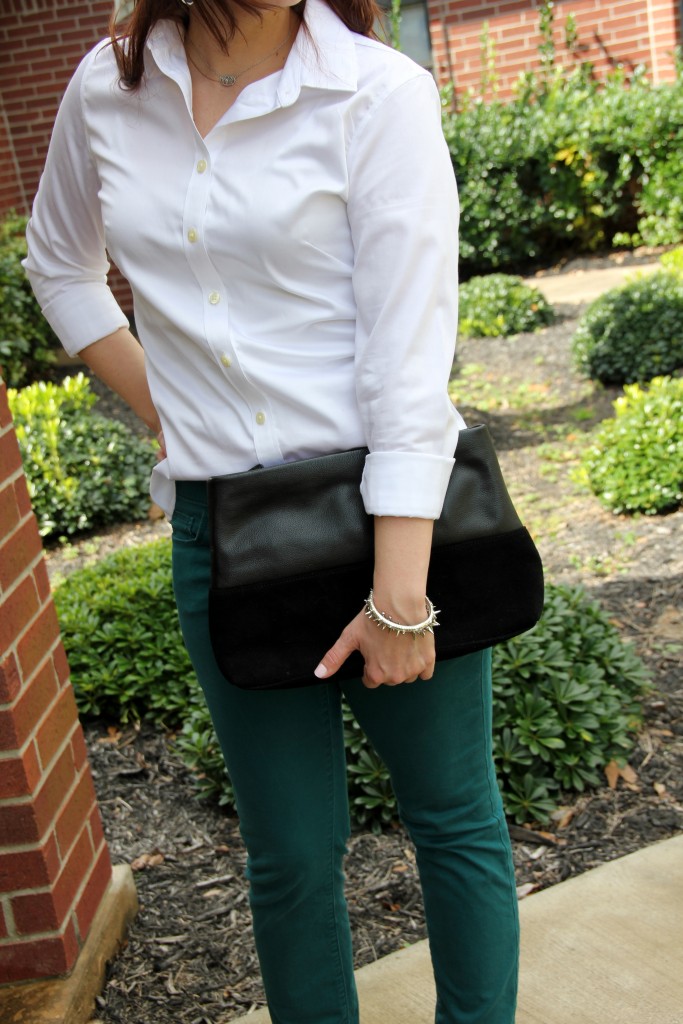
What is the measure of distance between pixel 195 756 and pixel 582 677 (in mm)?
1098

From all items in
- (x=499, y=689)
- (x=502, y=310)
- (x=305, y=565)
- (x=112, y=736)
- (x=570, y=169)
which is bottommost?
(x=502, y=310)

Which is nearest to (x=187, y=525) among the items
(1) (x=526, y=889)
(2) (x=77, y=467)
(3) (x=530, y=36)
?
(1) (x=526, y=889)

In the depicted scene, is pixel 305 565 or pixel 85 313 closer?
pixel 305 565

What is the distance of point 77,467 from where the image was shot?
5.44 metres

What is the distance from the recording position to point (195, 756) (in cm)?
308

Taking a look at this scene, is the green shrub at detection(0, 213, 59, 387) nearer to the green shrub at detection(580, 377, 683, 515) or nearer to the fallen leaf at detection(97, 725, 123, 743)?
the green shrub at detection(580, 377, 683, 515)

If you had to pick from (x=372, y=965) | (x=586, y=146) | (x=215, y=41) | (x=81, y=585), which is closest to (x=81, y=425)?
(x=81, y=585)

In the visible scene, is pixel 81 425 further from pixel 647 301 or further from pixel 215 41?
pixel 215 41

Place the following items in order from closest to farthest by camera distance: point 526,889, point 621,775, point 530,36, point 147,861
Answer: point 526,889, point 147,861, point 621,775, point 530,36

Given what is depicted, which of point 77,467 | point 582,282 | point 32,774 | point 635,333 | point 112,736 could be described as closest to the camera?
point 32,774

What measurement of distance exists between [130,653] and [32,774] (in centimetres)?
151

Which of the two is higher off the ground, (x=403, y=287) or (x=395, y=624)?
(x=403, y=287)

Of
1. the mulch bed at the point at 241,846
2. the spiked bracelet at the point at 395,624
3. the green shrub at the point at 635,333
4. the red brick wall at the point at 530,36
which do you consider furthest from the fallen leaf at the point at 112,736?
the red brick wall at the point at 530,36

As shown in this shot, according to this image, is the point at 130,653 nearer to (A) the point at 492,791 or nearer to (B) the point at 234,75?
(A) the point at 492,791
